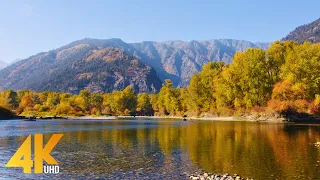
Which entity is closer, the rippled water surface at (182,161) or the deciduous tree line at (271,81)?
the rippled water surface at (182,161)

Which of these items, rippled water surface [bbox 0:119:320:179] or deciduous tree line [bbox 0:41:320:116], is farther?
deciduous tree line [bbox 0:41:320:116]

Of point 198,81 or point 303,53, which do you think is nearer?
point 303,53

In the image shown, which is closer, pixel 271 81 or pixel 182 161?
pixel 182 161

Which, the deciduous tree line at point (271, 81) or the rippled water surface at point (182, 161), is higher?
the deciduous tree line at point (271, 81)

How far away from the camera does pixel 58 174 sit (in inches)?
1200

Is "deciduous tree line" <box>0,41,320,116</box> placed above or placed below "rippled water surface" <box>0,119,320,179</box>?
above

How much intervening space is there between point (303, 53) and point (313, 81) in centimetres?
1054

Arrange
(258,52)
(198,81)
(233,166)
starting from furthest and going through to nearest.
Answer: (198,81) < (258,52) < (233,166)

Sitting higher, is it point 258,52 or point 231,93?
point 258,52

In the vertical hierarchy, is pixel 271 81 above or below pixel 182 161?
above

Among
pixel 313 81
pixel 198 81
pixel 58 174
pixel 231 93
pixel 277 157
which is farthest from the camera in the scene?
pixel 198 81

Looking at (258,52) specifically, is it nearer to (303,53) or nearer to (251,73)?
(251,73)

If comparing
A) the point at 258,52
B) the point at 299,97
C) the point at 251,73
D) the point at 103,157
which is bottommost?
the point at 103,157

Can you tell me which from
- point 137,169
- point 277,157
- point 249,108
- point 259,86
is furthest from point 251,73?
point 137,169
